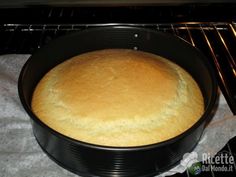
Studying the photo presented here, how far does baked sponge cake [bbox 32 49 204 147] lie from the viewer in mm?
1015

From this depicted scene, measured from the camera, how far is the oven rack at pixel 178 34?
1.57 meters

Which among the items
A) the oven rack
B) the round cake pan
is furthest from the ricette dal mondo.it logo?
the oven rack

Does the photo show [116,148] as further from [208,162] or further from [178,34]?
[178,34]

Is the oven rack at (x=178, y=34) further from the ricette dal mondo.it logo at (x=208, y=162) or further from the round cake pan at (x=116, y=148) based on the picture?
the ricette dal mondo.it logo at (x=208, y=162)

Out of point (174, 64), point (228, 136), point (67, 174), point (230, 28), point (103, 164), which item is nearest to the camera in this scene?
point (103, 164)

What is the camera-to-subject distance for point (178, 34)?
1.68 m

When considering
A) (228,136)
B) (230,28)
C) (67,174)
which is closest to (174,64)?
(228,136)

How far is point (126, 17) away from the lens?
1.72 meters

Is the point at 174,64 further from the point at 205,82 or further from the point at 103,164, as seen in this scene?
the point at 103,164

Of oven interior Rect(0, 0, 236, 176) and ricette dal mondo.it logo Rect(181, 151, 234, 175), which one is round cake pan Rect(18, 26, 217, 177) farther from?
oven interior Rect(0, 0, 236, 176)

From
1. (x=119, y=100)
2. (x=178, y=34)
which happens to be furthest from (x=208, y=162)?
(x=178, y=34)

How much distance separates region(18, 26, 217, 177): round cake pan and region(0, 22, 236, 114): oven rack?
0.21m

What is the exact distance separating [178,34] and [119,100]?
75cm

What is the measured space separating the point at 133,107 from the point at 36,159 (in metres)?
0.35
